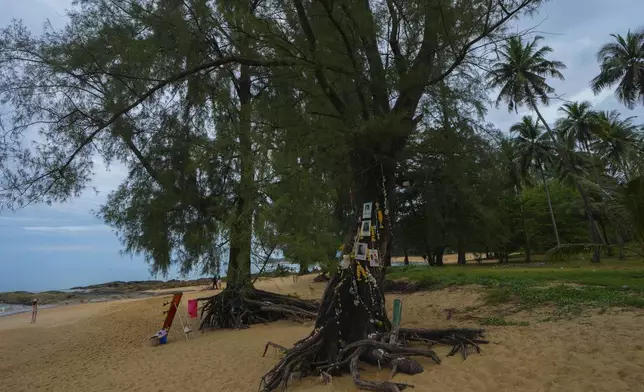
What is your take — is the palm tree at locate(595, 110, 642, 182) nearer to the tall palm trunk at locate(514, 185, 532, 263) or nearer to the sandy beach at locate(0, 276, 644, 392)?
the tall palm trunk at locate(514, 185, 532, 263)

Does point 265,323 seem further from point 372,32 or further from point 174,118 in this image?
point 372,32

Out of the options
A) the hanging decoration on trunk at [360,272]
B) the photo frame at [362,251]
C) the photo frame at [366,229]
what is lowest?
the hanging decoration on trunk at [360,272]

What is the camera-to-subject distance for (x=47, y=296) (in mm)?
30531

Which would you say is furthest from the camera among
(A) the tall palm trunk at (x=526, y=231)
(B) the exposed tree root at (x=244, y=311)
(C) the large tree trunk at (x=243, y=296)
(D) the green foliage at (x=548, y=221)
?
(D) the green foliage at (x=548, y=221)

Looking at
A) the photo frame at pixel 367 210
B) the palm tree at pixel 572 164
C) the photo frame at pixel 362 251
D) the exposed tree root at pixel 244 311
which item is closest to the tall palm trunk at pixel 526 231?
the palm tree at pixel 572 164

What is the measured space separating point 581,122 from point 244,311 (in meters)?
30.7

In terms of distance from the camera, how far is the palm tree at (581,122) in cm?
3109

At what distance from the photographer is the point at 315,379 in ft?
18.3

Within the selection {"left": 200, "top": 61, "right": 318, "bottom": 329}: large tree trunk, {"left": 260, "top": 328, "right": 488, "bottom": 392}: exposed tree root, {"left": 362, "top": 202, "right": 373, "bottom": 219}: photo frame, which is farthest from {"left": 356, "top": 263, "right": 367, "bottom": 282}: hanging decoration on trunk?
{"left": 200, "top": 61, "right": 318, "bottom": 329}: large tree trunk

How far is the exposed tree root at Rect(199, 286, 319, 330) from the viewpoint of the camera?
445 inches

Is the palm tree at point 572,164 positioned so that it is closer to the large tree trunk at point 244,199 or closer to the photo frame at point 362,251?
the large tree trunk at point 244,199

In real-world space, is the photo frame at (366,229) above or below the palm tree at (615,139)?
below

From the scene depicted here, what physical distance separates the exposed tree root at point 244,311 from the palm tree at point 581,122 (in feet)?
94.3

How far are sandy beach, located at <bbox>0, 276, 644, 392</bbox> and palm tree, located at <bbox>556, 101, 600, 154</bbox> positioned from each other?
25.6 m
